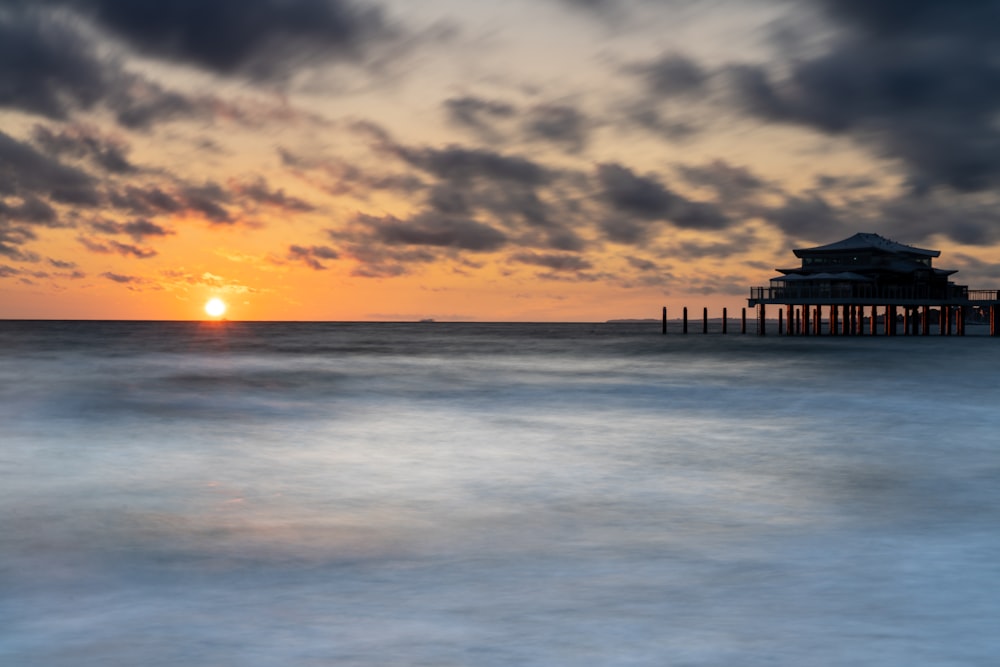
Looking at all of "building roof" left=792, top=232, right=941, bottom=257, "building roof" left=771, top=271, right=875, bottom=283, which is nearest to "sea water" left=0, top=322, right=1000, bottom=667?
"building roof" left=771, top=271, right=875, bottom=283

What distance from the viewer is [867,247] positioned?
263 feet

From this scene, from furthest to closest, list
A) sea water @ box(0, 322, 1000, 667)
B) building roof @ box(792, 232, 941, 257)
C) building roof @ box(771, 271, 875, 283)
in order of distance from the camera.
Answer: building roof @ box(792, 232, 941, 257)
building roof @ box(771, 271, 875, 283)
sea water @ box(0, 322, 1000, 667)

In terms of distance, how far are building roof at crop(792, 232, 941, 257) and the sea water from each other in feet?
205

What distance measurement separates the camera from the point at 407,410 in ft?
80.5

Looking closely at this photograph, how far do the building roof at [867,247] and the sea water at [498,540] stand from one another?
62.6m

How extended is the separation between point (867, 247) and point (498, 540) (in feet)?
258

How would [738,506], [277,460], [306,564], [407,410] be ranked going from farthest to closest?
[407,410] → [277,460] → [738,506] → [306,564]

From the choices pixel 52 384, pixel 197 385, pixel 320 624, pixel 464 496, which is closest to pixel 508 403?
pixel 197 385

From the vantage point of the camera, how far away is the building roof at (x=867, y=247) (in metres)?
80.9

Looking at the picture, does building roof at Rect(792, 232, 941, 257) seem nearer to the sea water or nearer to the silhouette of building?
the silhouette of building

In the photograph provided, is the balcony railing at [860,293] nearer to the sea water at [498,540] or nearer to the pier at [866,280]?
the pier at [866,280]

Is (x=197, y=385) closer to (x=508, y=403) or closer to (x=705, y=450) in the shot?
(x=508, y=403)

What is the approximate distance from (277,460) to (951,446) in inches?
479

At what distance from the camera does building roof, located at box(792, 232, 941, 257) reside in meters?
80.9
